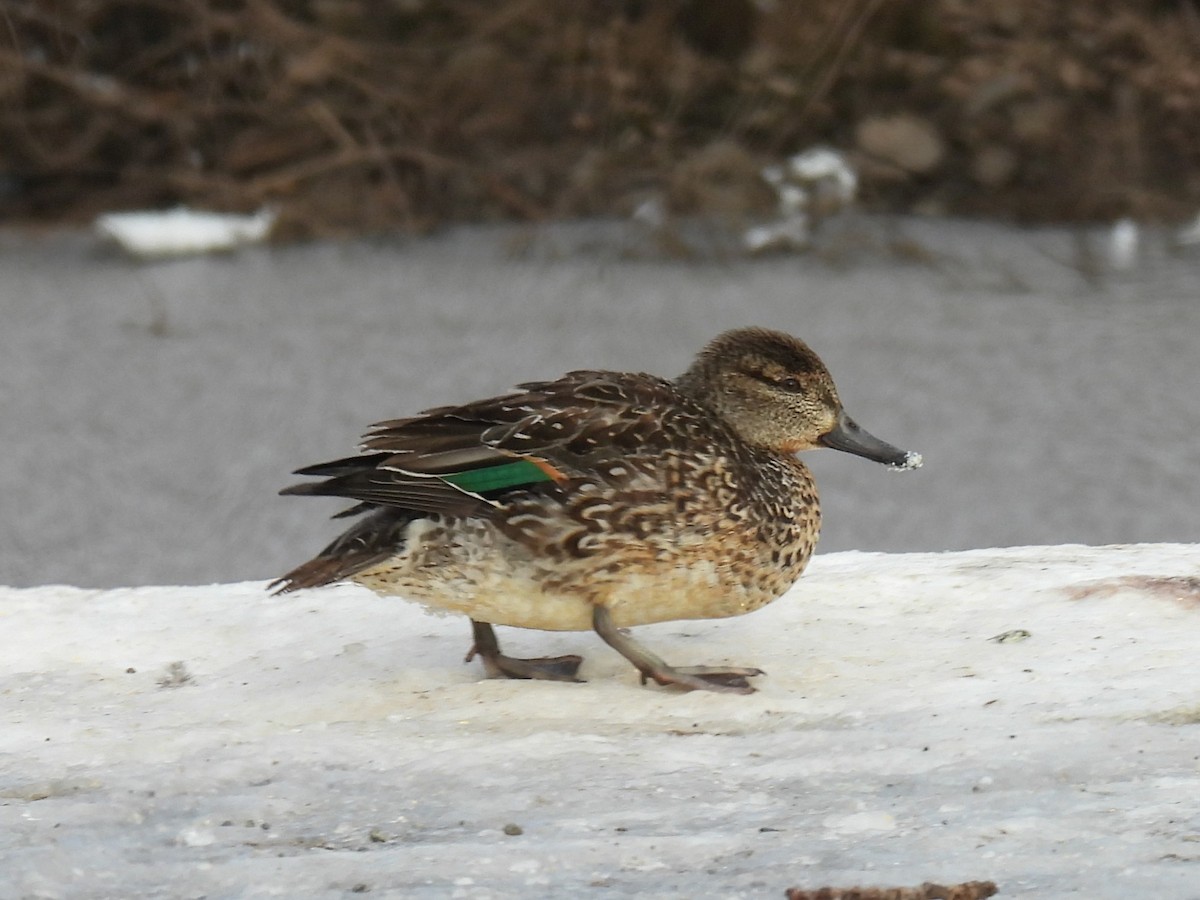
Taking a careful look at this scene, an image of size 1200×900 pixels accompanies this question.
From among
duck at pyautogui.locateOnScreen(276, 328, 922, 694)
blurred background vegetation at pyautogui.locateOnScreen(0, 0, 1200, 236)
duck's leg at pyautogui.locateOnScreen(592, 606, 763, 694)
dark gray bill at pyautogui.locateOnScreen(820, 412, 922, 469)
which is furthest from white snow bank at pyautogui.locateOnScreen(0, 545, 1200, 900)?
blurred background vegetation at pyautogui.locateOnScreen(0, 0, 1200, 236)

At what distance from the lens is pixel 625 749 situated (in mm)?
2953

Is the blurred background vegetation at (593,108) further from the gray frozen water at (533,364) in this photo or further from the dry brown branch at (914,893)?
the dry brown branch at (914,893)

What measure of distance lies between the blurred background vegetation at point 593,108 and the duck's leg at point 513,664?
670 cm

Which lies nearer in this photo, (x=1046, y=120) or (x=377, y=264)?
(x=377, y=264)

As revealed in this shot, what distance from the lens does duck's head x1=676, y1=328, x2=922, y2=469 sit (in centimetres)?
360

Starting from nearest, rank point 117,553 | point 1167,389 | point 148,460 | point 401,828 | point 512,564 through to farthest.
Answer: point 401,828, point 512,564, point 117,553, point 148,460, point 1167,389

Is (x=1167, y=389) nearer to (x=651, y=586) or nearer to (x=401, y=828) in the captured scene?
(x=651, y=586)

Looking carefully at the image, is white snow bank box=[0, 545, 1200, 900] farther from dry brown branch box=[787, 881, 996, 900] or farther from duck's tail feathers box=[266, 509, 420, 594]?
duck's tail feathers box=[266, 509, 420, 594]

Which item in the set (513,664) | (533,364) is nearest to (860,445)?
(513,664)

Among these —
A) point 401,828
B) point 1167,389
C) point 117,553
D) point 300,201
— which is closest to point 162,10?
point 300,201

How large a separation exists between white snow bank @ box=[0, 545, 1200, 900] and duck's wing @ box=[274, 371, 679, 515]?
373 mm

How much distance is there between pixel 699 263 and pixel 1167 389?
2709 millimetres

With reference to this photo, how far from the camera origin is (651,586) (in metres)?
3.22

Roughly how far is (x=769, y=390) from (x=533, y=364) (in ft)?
14.2
